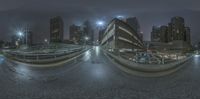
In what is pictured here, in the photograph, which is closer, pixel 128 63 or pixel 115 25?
pixel 128 63

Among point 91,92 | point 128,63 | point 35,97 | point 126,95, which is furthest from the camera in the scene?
point 128,63

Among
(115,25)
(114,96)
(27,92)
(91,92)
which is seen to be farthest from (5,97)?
(115,25)

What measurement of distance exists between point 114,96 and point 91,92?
3.84 ft

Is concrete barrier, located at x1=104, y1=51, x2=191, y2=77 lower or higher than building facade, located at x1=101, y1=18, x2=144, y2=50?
lower

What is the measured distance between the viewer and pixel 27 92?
843 centimetres

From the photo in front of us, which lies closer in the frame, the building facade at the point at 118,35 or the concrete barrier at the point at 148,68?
the concrete barrier at the point at 148,68

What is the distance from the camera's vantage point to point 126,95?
26.3 feet

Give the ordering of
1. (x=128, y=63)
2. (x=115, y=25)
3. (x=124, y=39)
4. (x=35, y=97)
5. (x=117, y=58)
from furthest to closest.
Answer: (x=124, y=39)
(x=115, y=25)
(x=117, y=58)
(x=128, y=63)
(x=35, y=97)

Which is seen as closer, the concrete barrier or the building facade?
the concrete barrier

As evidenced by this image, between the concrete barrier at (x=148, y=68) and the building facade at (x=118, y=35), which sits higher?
the building facade at (x=118, y=35)

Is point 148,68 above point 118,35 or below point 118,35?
below

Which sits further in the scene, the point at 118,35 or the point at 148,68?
the point at 118,35

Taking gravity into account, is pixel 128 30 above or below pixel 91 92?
above

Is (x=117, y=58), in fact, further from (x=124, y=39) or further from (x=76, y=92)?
(x=124, y=39)
